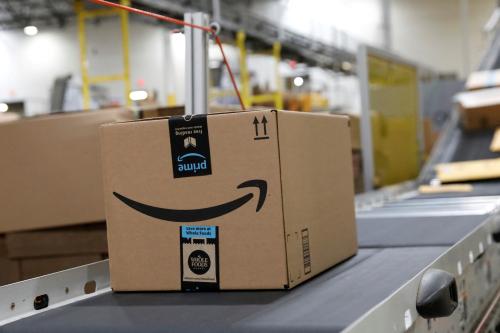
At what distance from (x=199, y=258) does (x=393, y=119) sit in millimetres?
3322

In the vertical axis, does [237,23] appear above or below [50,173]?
above

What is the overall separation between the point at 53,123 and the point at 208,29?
62 cm

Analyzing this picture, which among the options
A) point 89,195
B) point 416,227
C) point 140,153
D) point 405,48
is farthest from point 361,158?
point 405,48

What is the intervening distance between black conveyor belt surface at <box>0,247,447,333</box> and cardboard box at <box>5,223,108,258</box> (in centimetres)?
77

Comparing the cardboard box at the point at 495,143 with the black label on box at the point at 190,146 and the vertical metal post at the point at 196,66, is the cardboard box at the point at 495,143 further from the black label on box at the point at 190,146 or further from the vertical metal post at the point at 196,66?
the black label on box at the point at 190,146

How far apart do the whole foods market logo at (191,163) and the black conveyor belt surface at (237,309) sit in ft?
0.80

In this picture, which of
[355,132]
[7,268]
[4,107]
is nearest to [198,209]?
[7,268]

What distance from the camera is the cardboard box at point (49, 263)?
81.7 inches

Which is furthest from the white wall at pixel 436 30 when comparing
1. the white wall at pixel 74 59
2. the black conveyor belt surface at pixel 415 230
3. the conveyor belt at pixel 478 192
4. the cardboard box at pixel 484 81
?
the black conveyor belt surface at pixel 415 230

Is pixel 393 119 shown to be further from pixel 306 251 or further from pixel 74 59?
pixel 74 59

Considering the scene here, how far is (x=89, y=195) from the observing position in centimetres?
202

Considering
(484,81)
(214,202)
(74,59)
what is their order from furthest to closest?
1. (74,59)
2. (484,81)
3. (214,202)

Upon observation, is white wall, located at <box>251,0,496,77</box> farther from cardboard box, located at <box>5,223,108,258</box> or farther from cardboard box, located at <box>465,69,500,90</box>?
cardboard box, located at <box>5,223,108,258</box>

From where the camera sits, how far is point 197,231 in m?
1.27
